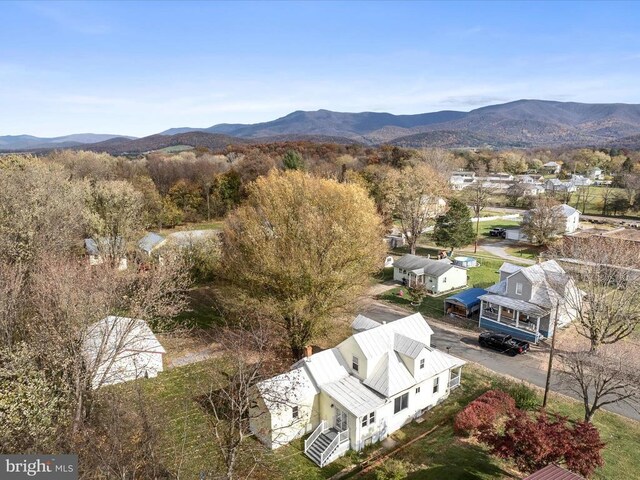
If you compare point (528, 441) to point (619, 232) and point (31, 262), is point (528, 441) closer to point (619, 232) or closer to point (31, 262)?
point (31, 262)

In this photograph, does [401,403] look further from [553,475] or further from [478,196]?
[478,196]

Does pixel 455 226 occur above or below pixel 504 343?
above

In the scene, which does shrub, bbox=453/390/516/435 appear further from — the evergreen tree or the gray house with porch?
the evergreen tree

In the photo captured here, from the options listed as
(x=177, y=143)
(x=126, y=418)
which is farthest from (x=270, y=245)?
(x=177, y=143)

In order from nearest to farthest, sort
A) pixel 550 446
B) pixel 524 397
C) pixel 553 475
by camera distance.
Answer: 1. pixel 553 475
2. pixel 550 446
3. pixel 524 397

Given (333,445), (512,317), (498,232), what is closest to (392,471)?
(333,445)

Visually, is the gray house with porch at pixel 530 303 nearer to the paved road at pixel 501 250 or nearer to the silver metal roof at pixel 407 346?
the silver metal roof at pixel 407 346

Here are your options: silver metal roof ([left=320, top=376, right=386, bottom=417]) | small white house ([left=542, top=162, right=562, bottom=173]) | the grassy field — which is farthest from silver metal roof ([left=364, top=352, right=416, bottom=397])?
small white house ([left=542, top=162, right=562, bottom=173])
